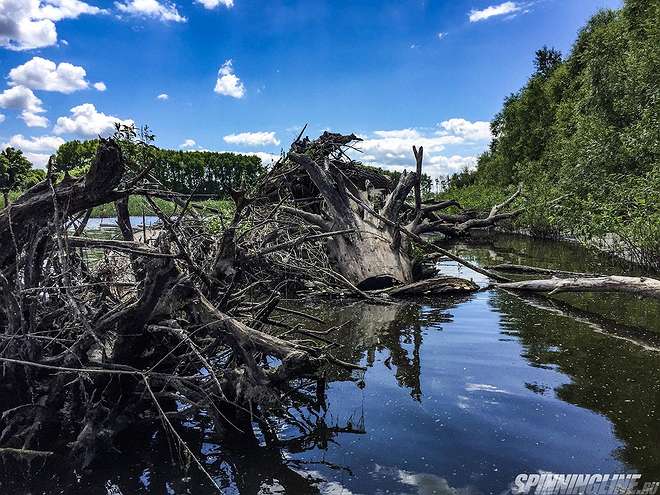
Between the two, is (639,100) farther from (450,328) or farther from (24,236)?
(24,236)

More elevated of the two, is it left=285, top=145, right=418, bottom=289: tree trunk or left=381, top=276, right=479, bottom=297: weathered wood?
left=285, top=145, right=418, bottom=289: tree trunk

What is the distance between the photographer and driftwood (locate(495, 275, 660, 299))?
7152 millimetres

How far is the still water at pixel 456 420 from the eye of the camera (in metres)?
3.30

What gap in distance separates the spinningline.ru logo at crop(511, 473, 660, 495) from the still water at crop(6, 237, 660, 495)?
8 cm

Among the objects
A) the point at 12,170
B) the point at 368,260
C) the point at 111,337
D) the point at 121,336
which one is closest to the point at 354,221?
the point at 368,260

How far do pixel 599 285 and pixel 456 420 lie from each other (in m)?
4.92

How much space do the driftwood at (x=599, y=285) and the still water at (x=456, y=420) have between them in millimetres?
477

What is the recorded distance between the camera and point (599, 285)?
25.6 ft

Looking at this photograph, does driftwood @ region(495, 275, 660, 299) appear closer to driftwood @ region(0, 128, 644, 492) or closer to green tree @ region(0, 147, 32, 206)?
driftwood @ region(0, 128, 644, 492)

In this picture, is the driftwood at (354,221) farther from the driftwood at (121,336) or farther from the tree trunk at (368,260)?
the driftwood at (121,336)

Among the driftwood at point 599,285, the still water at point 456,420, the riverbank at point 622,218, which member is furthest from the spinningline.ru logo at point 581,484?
the riverbank at point 622,218

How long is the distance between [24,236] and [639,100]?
18704 millimetres

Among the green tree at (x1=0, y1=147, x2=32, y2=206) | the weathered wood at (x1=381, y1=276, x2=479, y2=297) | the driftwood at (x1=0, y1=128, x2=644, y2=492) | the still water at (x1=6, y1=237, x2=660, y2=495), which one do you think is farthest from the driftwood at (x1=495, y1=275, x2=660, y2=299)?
the green tree at (x1=0, y1=147, x2=32, y2=206)

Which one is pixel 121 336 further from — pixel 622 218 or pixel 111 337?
pixel 622 218
